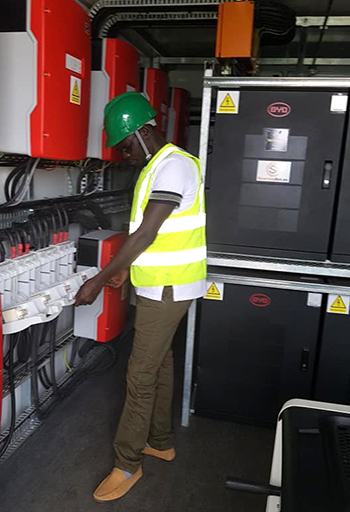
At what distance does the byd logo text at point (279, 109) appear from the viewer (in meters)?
1.99

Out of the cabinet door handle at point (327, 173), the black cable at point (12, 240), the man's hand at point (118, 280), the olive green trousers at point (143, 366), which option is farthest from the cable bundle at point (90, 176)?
the cabinet door handle at point (327, 173)

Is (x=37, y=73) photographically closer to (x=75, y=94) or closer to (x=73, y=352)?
(x=75, y=94)

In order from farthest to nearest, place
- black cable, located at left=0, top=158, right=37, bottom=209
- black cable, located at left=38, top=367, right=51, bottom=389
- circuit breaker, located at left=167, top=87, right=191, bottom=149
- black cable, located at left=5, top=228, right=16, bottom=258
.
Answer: circuit breaker, located at left=167, top=87, right=191, bottom=149 → black cable, located at left=38, top=367, right=51, bottom=389 → black cable, located at left=0, top=158, right=37, bottom=209 → black cable, located at left=5, top=228, right=16, bottom=258

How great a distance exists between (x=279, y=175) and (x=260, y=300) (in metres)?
0.59

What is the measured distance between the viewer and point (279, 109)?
2.00m

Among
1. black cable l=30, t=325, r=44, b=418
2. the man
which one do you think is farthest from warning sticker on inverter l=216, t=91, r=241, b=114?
black cable l=30, t=325, r=44, b=418

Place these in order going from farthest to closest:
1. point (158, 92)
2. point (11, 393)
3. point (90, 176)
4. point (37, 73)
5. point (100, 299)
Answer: point (158, 92), point (90, 176), point (100, 299), point (11, 393), point (37, 73)

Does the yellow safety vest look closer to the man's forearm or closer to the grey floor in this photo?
the man's forearm

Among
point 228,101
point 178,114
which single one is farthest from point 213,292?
point 178,114

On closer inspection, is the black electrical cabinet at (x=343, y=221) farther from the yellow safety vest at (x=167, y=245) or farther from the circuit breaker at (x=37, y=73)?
the circuit breaker at (x=37, y=73)

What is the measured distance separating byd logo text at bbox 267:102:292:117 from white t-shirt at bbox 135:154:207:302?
536 millimetres

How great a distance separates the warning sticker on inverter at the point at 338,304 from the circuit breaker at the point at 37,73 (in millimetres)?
1339

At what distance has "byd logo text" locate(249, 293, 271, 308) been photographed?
7.06 ft

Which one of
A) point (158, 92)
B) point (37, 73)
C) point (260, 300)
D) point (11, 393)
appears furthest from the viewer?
point (158, 92)
